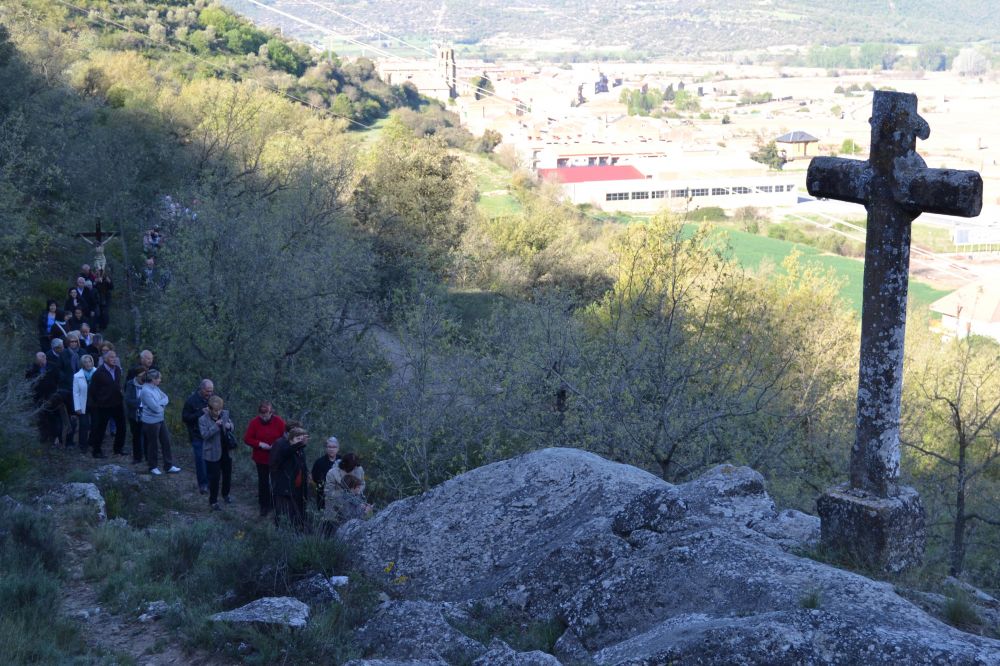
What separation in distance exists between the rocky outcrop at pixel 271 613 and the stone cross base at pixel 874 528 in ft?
12.8

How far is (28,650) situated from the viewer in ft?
20.8

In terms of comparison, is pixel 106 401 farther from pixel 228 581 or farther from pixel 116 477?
pixel 228 581

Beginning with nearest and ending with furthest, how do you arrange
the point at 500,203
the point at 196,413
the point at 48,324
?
the point at 196,413 < the point at 48,324 < the point at 500,203

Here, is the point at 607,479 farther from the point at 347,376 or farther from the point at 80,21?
the point at 80,21

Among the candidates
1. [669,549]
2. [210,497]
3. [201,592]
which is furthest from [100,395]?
[669,549]

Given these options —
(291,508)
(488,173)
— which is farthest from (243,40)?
(291,508)

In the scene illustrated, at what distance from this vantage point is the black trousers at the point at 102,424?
12.5 meters

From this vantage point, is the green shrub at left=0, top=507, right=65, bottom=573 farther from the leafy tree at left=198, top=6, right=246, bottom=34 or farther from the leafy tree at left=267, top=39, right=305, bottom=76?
the leafy tree at left=267, top=39, right=305, bottom=76

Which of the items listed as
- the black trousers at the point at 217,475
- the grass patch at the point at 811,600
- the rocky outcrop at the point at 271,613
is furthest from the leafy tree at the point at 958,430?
the rocky outcrop at the point at 271,613

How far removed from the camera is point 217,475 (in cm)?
1154

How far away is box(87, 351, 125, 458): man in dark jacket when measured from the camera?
482 inches

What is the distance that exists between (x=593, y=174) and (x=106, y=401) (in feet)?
263

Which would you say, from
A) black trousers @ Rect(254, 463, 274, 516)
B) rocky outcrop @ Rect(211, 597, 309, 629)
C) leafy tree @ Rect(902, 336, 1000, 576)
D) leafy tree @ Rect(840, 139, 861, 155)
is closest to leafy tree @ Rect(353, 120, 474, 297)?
leafy tree @ Rect(902, 336, 1000, 576)

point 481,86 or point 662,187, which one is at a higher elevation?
point 481,86
